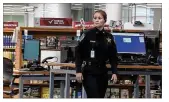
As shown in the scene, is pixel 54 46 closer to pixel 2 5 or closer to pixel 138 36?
pixel 138 36

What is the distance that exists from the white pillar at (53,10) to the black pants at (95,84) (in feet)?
16.5

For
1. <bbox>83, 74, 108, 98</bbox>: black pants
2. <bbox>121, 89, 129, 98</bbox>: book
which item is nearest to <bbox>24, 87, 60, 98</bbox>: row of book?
<bbox>121, 89, 129, 98</bbox>: book

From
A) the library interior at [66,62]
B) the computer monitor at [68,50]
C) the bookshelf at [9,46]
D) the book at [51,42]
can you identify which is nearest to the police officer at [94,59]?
the library interior at [66,62]

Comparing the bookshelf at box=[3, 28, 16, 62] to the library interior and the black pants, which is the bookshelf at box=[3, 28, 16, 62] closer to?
the library interior

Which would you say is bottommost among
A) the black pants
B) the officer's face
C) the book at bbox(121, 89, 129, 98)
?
the book at bbox(121, 89, 129, 98)

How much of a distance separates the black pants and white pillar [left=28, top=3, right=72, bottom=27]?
502 cm

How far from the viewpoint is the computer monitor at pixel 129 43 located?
4094 mm

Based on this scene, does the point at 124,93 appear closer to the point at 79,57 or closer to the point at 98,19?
the point at 79,57

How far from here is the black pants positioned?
2.88 m

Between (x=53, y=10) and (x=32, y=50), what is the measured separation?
8.18 meters

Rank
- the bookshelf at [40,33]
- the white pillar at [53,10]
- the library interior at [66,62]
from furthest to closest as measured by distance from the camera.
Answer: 1. the white pillar at [53,10]
2. the bookshelf at [40,33]
3. the library interior at [66,62]

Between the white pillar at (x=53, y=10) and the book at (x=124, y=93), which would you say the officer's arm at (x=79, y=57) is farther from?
the white pillar at (x=53, y=10)

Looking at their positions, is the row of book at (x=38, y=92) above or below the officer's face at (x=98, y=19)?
below

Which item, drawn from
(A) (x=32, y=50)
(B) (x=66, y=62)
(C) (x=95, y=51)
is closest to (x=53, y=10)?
(A) (x=32, y=50)
